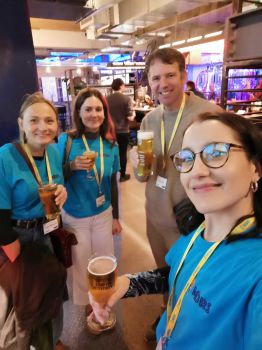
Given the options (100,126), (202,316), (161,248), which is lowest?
(161,248)

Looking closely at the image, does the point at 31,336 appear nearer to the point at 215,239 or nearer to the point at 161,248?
the point at 161,248

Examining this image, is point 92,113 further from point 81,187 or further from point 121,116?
point 121,116

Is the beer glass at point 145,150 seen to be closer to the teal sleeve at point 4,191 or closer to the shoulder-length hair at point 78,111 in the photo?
the shoulder-length hair at point 78,111

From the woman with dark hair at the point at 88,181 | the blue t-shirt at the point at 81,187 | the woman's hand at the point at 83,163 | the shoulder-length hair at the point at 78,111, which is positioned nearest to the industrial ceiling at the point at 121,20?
the shoulder-length hair at the point at 78,111

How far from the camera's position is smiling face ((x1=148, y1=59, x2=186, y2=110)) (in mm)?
1617

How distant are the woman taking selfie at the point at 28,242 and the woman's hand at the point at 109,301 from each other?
1.92 ft

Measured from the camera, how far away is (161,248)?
1.95m

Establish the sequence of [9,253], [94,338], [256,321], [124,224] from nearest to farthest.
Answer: [256,321] < [9,253] < [94,338] < [124,224]

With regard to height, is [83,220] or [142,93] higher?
[142,93]

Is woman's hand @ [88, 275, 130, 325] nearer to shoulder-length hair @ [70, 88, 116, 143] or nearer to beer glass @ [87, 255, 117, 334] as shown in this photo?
beer glass @ [87, 255, 117, 334]

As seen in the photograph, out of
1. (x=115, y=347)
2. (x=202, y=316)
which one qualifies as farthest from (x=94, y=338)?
(x=202, y=316)

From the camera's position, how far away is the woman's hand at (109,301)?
101cm

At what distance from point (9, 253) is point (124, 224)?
2580mm

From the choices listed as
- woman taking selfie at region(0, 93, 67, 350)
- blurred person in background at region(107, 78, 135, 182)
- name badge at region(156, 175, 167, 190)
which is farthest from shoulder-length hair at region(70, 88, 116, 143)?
blurred person in background at region(107, 78, 135, 182)
